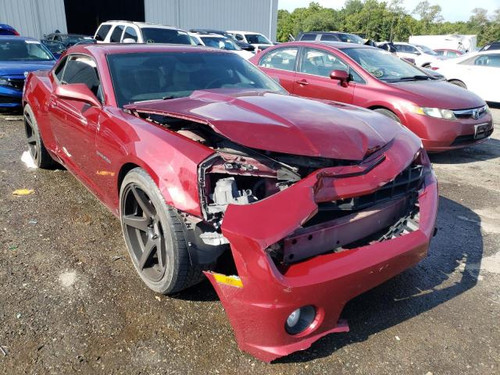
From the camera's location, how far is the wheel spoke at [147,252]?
2.43 m

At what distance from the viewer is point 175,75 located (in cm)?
326

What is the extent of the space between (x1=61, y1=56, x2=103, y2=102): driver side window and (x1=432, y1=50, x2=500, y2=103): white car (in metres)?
9.91

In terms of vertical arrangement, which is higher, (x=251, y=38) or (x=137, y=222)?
(x=251, y=38)

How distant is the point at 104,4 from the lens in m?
24.5

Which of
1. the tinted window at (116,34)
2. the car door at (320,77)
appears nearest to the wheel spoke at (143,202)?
the car door at (320,77)

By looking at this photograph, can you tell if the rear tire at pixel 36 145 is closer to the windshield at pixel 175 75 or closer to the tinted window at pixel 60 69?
the tinted window at pixel 60 69

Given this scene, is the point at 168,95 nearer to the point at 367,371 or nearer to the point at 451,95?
the point at 367,371

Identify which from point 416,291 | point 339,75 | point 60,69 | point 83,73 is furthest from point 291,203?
point 339,75

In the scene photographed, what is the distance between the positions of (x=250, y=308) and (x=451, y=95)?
4987 mm

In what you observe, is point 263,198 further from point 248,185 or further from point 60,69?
point 60,69

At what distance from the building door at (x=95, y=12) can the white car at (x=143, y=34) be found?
44.7ft

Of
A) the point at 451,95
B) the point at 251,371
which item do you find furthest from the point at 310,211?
the point at 451,95

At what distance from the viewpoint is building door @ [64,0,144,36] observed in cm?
2338

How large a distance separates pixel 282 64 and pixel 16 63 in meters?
5.30
